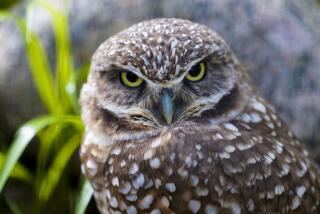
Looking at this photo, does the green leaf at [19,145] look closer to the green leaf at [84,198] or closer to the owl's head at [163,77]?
the green leaf at [84,198]

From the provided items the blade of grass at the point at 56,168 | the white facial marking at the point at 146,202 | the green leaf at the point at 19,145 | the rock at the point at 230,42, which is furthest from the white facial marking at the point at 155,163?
the rock at the point at 230,42

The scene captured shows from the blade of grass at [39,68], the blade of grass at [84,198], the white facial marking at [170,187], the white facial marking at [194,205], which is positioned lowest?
the blade of grass at [84,198]

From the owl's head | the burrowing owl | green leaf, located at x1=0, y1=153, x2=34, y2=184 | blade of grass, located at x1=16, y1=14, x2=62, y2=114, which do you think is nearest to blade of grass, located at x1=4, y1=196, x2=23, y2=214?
green leaf, located at x1=0, y1=153, x2=34, y2=184

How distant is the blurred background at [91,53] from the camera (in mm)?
3225

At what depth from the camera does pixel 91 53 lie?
3381 mm

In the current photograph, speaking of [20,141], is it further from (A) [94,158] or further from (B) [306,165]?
(B) [306,165]

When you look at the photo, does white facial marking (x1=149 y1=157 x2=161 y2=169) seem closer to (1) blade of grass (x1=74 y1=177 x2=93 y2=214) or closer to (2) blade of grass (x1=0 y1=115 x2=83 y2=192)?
(1) blade of grass (x1=74 y1=177 x2=93 y2=214)

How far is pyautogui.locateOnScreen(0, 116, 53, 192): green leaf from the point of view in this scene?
2.73 m

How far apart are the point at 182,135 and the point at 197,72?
0.22 meters

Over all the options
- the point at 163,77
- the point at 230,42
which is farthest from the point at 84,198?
the point at 230,42

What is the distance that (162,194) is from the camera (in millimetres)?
2330

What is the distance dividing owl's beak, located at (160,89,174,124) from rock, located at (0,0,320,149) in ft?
3.79

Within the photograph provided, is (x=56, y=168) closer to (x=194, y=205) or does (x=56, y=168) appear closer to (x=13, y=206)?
(x=13, y=206)

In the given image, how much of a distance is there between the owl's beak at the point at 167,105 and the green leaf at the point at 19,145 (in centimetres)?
77
